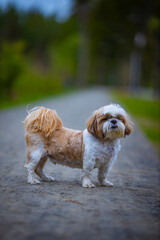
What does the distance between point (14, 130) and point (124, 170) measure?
20.6ft

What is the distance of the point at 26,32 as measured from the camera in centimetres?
10169

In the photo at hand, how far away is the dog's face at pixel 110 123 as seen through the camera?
597 cm

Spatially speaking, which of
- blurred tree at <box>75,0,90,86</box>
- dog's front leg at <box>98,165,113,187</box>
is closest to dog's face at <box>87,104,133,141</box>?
dog's front leg at <box>98,165,113,187</box>

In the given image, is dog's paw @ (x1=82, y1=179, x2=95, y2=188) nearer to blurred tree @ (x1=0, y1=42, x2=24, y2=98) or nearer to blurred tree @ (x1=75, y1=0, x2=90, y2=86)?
blurred tree @ (x1=0, y1=42, x2=24, y2=98)

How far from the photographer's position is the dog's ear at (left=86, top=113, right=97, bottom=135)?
6.15m

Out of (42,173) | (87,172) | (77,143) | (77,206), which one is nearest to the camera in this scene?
(77,206)

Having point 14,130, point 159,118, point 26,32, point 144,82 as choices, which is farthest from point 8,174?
point 26,32

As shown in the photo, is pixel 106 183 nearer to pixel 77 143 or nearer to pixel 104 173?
pixel 104 173

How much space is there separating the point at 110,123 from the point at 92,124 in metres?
0.35

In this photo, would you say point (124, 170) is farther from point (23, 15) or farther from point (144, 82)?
point (23, 15)

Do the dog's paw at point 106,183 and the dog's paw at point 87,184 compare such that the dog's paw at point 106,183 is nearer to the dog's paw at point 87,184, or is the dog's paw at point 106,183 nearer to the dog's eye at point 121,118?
the dog's paw at point 87,184

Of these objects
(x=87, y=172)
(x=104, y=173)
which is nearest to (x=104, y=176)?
(x=104, y=173)

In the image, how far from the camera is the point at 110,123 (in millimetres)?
5969

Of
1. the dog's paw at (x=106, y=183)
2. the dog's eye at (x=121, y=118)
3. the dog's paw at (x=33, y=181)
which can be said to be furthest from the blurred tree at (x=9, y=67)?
the dog's eye at (x=121, y=118)
